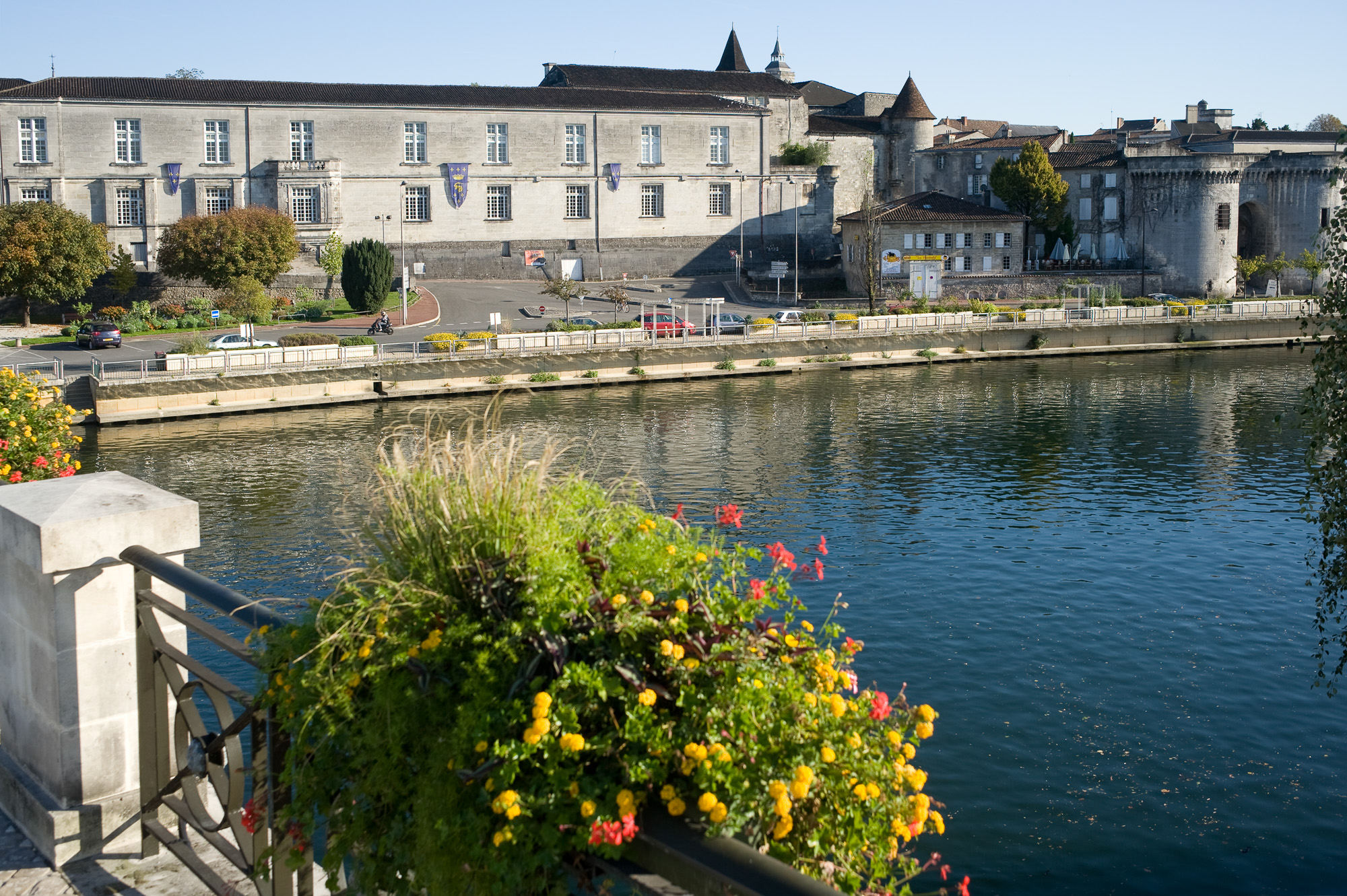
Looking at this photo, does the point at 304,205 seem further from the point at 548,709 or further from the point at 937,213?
the point at 548,709

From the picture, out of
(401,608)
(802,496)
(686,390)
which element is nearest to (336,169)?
(686,390)

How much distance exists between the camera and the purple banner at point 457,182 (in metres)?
66.6

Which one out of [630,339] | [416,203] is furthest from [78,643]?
[416,203]

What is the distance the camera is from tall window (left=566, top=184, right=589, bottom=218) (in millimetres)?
69562

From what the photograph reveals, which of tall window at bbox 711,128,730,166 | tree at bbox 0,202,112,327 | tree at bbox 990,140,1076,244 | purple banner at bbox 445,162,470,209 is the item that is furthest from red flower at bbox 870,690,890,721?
tree at bbox 990,140,1076,244

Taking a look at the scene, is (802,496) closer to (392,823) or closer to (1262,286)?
(392,823)

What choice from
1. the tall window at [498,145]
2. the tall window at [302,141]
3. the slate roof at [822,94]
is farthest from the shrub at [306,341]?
the slate roof at [822,94]

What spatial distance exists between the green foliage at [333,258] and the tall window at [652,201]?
18276 millimetres

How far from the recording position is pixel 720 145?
72.7 meters

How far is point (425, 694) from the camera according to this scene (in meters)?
3.00

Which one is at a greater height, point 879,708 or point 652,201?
point 652,201

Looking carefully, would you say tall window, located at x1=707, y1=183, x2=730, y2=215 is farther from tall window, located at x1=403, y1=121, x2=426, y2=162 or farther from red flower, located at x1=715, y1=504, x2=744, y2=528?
red flower, located at x1=715, y1=504, x2=744, y2=528

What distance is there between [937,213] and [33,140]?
45.8 meters

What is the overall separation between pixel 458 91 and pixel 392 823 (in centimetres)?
6872
